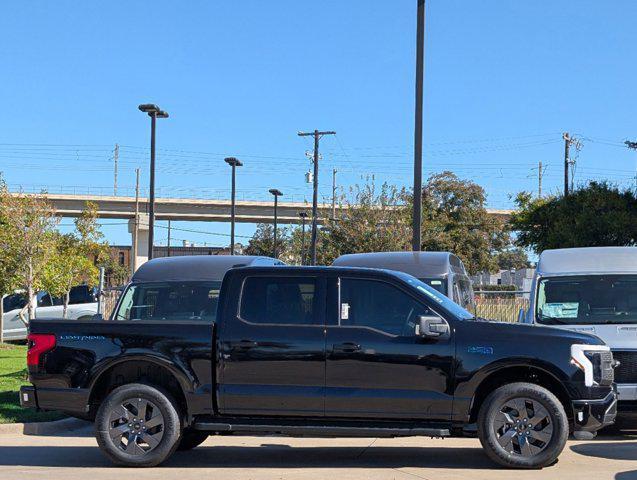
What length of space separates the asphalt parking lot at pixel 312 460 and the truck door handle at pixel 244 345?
1.19 m

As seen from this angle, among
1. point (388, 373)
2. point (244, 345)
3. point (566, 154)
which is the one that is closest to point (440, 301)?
point (388, 373)

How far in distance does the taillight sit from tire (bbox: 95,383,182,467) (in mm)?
802

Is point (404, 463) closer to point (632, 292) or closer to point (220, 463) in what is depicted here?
point (220, 463)

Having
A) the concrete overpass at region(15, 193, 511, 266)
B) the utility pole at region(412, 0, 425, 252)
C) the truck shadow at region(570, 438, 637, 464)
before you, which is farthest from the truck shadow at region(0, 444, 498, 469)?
the concrete overpass at region(15, 193, 511, 266)

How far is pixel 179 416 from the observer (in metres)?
8.86

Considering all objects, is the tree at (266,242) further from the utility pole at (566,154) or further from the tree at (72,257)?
the tree at (72,257)

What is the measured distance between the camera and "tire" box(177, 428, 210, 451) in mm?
9930

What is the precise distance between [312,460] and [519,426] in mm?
2232

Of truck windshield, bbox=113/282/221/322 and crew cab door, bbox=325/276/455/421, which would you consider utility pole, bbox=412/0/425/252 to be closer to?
truck windshield, bbox=113/282/221/322

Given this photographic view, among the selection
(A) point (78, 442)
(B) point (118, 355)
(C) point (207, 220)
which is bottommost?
(A) point (78, 442)

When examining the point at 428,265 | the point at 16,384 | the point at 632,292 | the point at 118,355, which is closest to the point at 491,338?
the point at 118,355

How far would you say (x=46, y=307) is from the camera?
2989 cm

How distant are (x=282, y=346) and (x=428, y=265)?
707 cm

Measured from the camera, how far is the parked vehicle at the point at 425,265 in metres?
15.1
